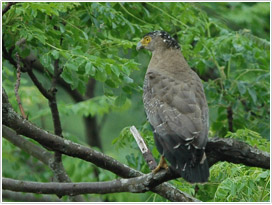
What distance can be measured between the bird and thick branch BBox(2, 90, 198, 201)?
1.10ft

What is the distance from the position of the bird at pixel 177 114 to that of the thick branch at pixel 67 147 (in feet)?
1.10

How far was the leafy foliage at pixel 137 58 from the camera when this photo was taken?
512cm

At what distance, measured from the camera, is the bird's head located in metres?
5.92

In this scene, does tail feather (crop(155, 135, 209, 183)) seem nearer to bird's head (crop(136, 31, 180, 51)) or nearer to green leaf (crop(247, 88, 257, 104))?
bird's head (crop(136, 31, 180, 51))

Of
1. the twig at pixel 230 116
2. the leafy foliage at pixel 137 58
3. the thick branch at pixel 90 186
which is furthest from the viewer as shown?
the twig at pixel 230 116

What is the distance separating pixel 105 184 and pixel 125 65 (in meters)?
1.37

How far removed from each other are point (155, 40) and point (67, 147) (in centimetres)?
195

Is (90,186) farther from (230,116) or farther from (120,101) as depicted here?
(230,116)

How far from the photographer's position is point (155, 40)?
596 cm

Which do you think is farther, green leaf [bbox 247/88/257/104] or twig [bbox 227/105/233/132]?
twig [bbox 227/105/233/132]

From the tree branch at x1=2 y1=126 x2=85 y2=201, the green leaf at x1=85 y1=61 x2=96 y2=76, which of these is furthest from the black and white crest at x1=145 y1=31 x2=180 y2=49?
the tree branch at x1=2 y1=126 x2=85 y2=201

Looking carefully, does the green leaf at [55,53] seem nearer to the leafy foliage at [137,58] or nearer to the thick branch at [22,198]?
the leafy foliage at [137,58]

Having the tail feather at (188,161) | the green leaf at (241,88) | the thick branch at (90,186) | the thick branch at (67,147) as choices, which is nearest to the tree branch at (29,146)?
the thick branch at (67,147)

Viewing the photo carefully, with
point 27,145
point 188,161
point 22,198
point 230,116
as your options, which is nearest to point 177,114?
point 188,161
